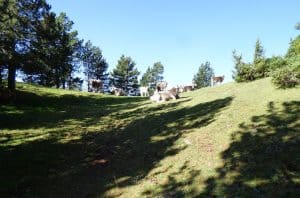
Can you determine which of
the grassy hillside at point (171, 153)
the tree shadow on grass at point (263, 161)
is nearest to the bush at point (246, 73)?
the grassy hillside at point (171, 153)

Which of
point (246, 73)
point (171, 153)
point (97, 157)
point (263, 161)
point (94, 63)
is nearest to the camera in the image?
point (263, 161)

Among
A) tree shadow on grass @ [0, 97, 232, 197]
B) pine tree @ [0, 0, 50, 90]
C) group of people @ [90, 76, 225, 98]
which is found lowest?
tree shadow on grass @ [0, 97, 232, 197]

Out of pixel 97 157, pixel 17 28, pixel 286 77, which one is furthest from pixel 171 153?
pixel 17 28

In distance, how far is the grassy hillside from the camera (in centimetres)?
1084

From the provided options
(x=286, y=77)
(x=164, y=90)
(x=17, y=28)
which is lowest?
(x=164, y=90)

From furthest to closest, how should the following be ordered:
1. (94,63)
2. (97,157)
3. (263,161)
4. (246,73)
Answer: (94,63) < (246,73) < (97,157) < (263,161)

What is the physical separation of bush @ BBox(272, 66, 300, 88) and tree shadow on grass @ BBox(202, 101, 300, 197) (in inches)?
203

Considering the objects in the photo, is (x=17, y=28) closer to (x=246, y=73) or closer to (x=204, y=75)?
(x=246, y=73)

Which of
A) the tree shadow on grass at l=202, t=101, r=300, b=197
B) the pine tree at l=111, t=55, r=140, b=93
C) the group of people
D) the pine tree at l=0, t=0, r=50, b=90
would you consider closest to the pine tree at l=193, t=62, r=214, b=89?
the pine tree at l=111, t=55, r=140, b=93

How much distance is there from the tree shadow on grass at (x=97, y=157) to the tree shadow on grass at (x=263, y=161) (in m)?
2.78

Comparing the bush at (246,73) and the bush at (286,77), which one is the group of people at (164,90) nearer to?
the bush at (246,73)

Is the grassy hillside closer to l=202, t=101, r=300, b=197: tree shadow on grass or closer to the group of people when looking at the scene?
l=202, t=101, r=300, b=197: tree shadow on grass

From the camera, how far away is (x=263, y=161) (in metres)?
11.2

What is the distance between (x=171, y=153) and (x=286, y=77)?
31.7ft
